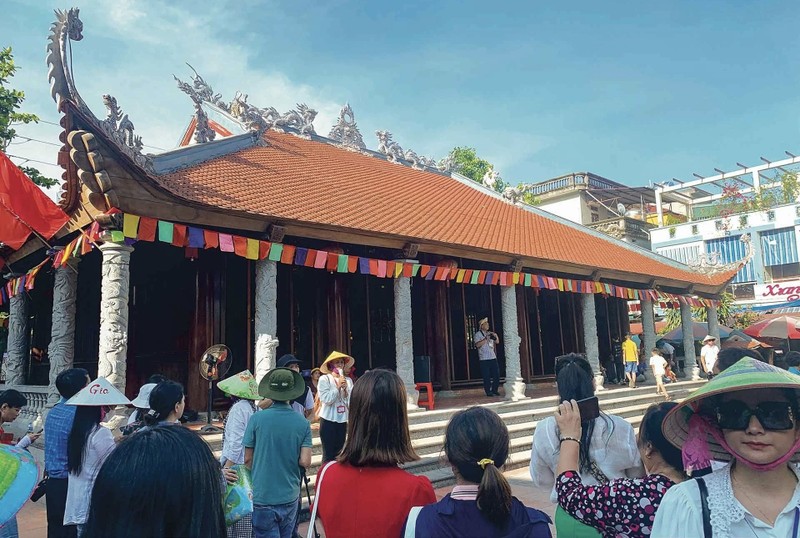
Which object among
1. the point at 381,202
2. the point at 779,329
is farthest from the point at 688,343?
the point at 381,202

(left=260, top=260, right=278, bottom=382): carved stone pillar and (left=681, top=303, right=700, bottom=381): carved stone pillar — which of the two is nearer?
(left=260, top=260, right=278, bottom=382): carved stone pillar

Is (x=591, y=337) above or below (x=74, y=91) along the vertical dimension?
below

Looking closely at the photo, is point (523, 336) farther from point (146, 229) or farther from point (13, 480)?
point (13, 480)

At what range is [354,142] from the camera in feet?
51.4

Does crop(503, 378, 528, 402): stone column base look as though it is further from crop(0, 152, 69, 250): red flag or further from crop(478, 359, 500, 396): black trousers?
crop(0, 152, 69, 250): red flag

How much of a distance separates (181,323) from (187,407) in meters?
1.47

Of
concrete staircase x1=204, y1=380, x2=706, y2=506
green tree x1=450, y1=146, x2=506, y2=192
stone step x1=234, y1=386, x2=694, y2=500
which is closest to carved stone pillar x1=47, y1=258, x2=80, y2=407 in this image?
concrete staircase x1=204, y1=380, x2=706, y2=506

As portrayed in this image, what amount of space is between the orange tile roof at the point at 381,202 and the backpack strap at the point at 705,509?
6916 millimetres

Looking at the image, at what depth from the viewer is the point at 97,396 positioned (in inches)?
138

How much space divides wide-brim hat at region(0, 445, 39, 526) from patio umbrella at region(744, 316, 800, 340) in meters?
21.7

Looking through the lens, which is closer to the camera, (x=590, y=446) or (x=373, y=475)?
(x=373, y=475)

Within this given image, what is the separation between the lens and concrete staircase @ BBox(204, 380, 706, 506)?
732 cm

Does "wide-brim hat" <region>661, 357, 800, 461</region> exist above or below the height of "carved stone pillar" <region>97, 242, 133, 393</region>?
below

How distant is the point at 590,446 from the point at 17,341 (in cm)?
1074
